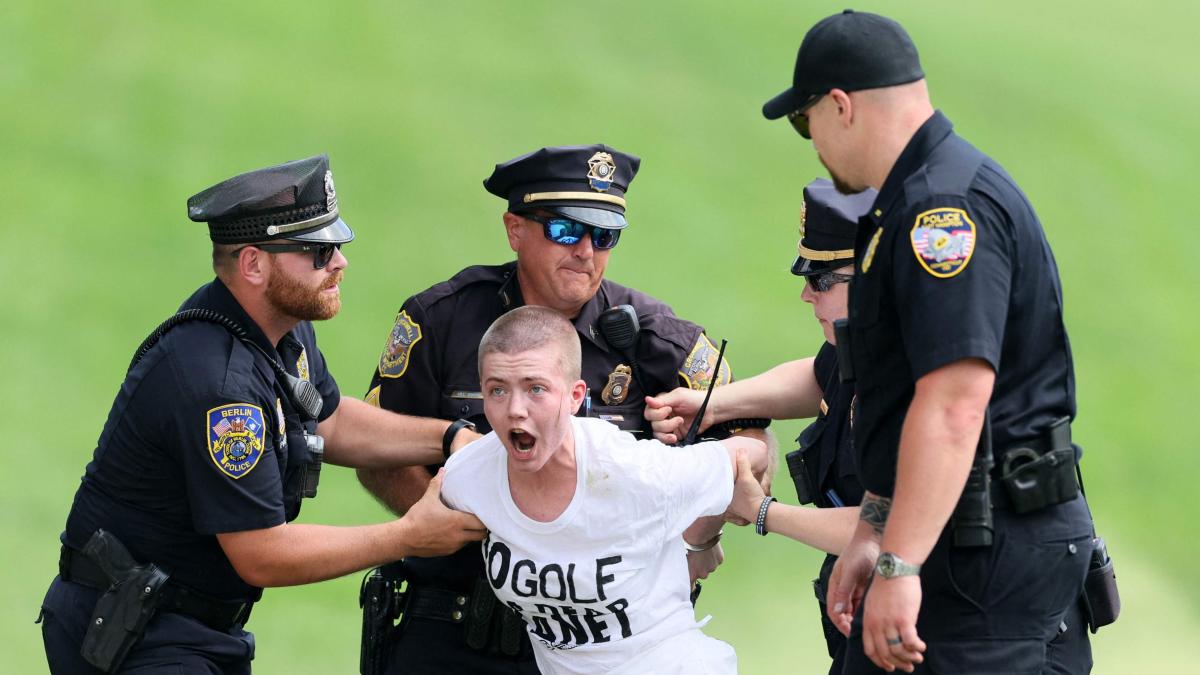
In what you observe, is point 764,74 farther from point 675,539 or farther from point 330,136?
point 675,539

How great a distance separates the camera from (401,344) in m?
4.74

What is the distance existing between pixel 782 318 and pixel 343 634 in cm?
→ 355

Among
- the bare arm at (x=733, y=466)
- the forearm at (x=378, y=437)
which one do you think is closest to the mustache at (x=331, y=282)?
the forearm at (x=378, y=437)

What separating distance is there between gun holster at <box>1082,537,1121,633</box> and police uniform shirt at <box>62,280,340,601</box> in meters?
2.13

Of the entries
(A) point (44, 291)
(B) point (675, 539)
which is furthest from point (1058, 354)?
(A) point (44, 291)

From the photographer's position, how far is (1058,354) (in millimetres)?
3377

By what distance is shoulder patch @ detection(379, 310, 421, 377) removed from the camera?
4723 millimetres

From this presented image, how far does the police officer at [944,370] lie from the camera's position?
10.3ft

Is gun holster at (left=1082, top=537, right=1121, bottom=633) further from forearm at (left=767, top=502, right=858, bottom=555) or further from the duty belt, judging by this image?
the duty belt

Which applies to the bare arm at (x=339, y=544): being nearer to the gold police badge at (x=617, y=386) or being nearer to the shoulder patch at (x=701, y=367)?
the gold police badge at (x=617, y=386)

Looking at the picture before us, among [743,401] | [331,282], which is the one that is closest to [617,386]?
[743,401]

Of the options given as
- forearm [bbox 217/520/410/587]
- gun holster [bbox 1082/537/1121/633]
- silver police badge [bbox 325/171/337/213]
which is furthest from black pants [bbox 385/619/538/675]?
gun holster [bbox 1082/537/1121/633]

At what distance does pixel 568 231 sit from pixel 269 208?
0.92m

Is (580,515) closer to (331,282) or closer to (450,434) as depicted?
(450,434)
